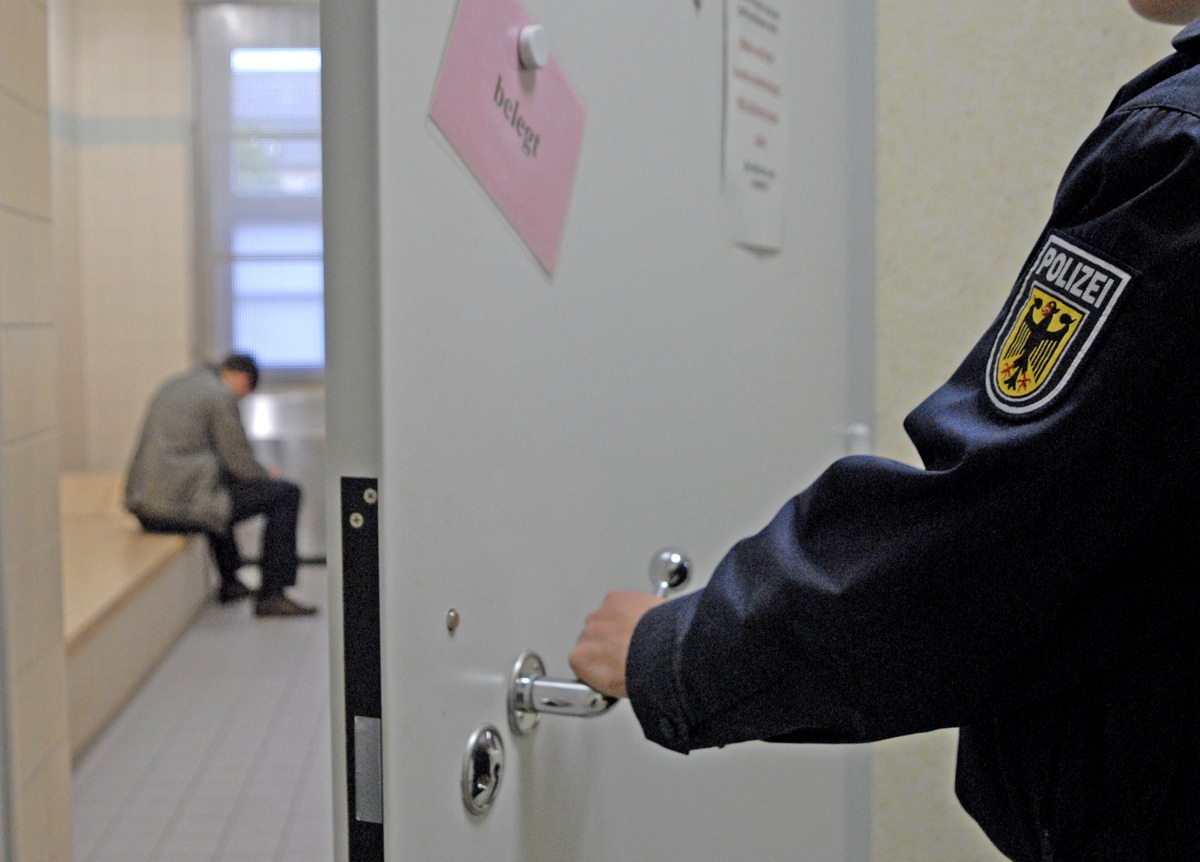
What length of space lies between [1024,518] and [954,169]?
1065 millimetres

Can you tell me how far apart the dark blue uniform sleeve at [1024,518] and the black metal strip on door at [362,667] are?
0.20 meters

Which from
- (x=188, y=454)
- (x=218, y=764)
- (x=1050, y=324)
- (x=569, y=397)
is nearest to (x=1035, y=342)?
(x=1050, y=324)

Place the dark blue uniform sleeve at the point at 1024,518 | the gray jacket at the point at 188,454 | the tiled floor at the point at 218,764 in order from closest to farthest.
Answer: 1. the dark blue uniform sleeve at the point at 1024,518
2. the tiled floor at the point at 218,764
3. the gray jacket at the point at 188,454

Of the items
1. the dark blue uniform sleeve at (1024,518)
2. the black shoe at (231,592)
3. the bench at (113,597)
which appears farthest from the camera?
the black shoe at (231,592)

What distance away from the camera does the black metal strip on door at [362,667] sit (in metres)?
0.62

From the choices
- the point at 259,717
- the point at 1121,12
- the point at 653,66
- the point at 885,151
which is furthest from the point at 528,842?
the point at 259,717

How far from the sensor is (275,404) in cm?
639

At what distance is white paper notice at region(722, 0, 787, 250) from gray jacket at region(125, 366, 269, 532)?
424cm

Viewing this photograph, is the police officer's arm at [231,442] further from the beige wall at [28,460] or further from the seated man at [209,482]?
the beige wall at [28,460]

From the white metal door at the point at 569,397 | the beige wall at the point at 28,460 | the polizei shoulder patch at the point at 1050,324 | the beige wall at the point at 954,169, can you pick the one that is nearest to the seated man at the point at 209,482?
the beige wall at the point at 28,460

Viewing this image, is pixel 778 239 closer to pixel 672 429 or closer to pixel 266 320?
pixel 672 429

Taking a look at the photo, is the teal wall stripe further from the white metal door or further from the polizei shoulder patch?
the polizei shoulder patch

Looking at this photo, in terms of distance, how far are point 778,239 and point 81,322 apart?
608cm

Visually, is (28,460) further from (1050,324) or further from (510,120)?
(1050,324)
